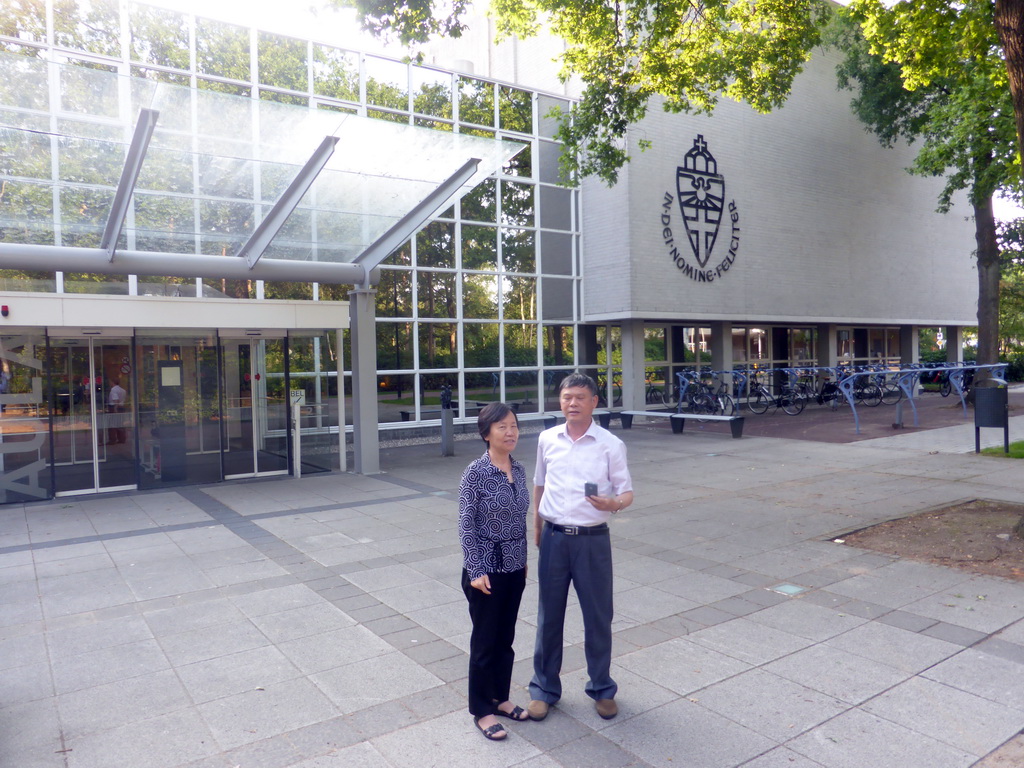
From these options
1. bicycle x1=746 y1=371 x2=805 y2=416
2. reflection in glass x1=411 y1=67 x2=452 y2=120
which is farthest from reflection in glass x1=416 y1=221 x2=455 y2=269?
bicycle x1=746 y1=371 x2=805 y2=416

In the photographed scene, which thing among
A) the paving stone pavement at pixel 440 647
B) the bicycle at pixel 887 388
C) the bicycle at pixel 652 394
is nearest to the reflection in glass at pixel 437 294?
the bicycle at pixel 652 394

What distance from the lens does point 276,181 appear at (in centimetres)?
976

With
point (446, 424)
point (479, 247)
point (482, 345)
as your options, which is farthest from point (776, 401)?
point (446, 424)

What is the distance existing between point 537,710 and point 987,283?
898 inches

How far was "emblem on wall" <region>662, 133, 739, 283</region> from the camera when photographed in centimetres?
2008

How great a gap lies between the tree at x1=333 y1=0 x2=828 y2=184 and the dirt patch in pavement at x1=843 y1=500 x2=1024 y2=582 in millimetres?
7522

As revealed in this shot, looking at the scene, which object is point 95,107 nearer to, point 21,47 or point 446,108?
point 21,47

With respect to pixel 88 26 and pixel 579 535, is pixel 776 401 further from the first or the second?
pixel 579 535

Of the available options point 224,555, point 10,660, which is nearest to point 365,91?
point 224,555

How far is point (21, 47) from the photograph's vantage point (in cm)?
1257

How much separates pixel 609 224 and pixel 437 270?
4995 millimetres

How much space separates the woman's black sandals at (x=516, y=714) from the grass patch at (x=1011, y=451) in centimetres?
1191

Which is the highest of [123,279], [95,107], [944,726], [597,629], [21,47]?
[21,47]

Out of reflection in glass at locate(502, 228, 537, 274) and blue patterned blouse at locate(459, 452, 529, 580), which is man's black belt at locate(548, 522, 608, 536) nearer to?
blue patterned blouse at locate(459, 452, 529, 580)
